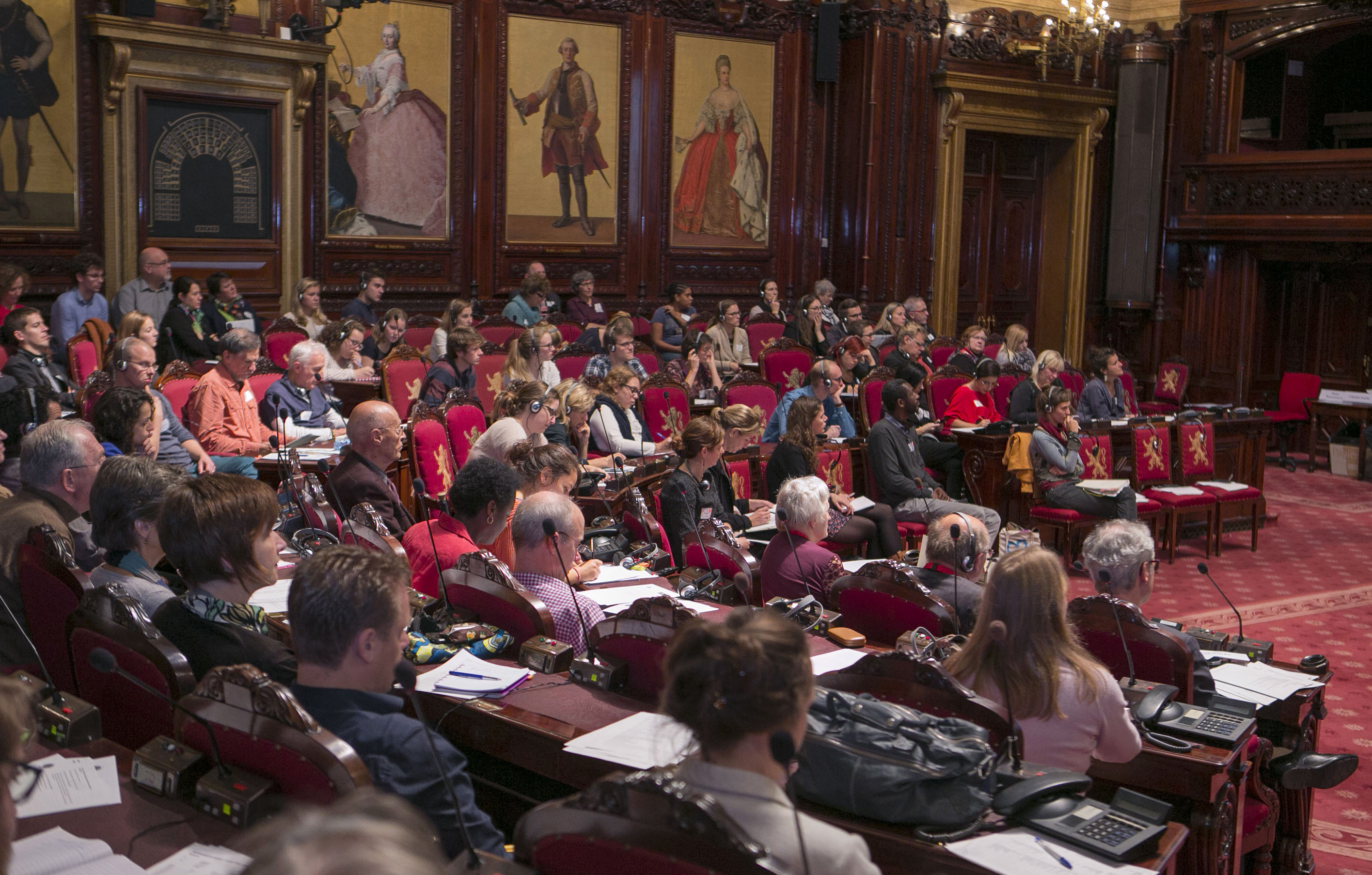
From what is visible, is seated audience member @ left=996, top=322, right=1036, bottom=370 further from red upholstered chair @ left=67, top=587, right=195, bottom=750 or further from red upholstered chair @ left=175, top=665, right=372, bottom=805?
red upholstered chair @ left=175, top=665, right=372, bottom=805

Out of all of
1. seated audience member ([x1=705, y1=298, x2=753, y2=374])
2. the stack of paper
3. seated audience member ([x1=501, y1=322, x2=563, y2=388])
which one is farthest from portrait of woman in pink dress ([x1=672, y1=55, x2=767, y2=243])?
the stack of paper

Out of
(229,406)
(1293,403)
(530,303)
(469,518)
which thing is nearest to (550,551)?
(469,518)

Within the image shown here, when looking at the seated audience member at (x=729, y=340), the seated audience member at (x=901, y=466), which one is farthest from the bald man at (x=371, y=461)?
the seated audience member at (x=729, y=340)

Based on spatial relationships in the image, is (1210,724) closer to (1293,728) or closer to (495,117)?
(1293,728)

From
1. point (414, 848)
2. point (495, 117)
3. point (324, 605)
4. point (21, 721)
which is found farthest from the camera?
point (495, 117)

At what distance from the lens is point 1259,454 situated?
9195 mm

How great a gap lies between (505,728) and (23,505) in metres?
1.75

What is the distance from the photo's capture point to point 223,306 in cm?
→ 867

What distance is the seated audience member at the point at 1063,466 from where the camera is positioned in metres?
7.45

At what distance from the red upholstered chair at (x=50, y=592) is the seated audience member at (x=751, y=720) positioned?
182 centimetres

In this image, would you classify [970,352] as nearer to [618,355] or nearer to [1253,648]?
[618,355]

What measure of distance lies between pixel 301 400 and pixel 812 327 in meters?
5.31

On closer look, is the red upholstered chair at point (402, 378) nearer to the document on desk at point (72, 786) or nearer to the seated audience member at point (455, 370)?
the seated audience member at point (455, 370)

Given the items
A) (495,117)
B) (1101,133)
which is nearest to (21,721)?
(495,117)
